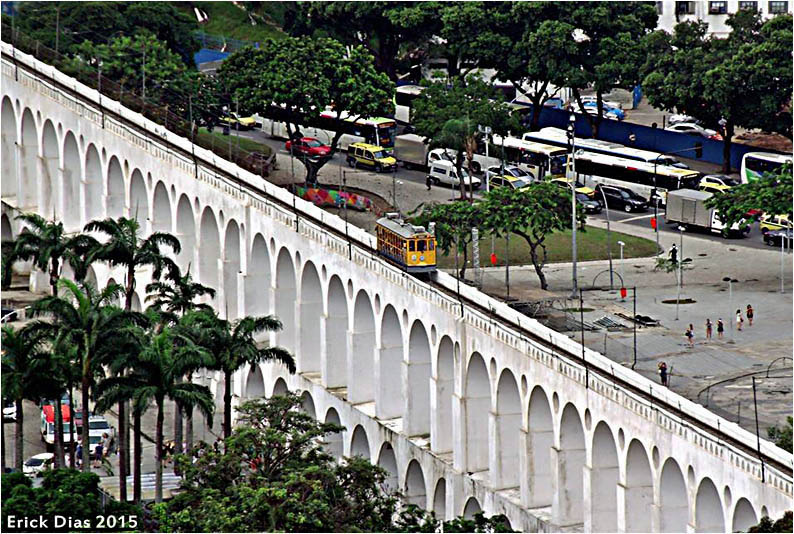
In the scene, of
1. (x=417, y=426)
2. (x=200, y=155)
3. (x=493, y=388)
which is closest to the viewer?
(x=493, y=388)

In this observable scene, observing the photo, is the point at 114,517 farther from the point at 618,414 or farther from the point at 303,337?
the point at 303,337

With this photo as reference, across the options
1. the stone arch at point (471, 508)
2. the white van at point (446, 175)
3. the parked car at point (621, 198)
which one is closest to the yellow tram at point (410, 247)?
the stone arch at point (471, 508)

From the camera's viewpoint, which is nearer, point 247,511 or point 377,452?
point 247,511

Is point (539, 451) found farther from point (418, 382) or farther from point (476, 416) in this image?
point (418, 382)

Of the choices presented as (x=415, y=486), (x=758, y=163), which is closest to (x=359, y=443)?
(x=415, y=486)

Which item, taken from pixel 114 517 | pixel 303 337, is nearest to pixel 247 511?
pixel 114 517

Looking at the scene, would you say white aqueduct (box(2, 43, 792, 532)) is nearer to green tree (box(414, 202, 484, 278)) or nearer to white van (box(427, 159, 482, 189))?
green tree (box(414, 202, 484, 278))

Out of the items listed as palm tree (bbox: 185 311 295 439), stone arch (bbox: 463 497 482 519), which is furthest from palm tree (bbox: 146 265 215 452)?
stone arch (bbox: 463 497 482 519)
